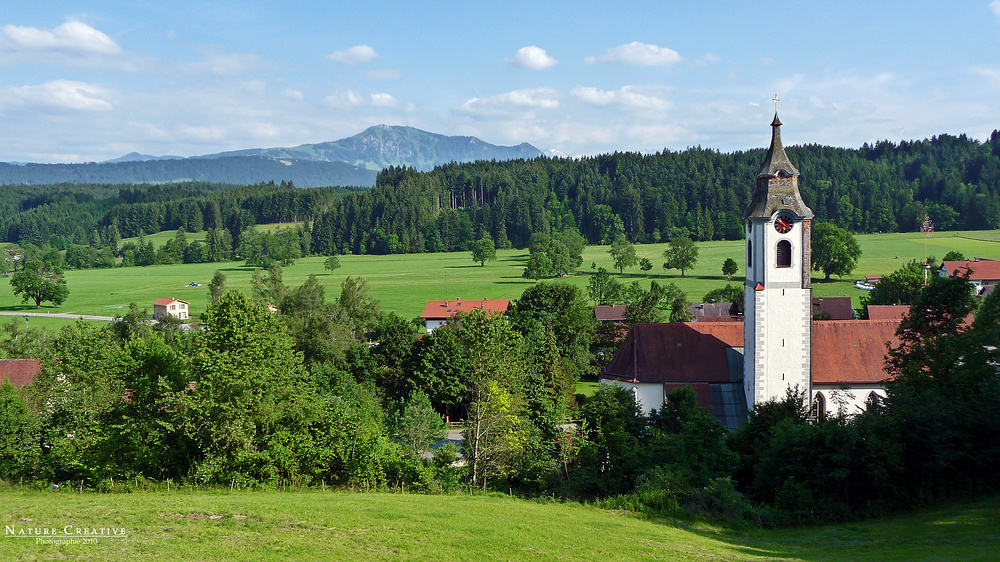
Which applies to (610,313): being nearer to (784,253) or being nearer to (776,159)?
(784,253)

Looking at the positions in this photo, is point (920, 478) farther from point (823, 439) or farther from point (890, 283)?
point (890, 283)

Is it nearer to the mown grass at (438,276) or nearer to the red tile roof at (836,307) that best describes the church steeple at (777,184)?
the red tile roof at (836,307)

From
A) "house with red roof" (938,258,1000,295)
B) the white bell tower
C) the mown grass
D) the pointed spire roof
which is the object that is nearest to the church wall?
the white bell tower

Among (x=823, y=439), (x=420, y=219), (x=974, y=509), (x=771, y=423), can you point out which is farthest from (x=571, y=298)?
(x=420, y=219)

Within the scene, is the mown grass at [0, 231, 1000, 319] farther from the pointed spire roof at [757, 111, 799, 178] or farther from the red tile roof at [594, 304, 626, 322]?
the pointed spire roof at [757, 111, 799, 178]

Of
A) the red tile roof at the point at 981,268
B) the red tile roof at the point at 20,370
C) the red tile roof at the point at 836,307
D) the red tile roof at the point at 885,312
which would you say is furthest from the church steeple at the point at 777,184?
the red tile roof at the point at 981,268

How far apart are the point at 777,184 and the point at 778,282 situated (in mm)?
4679

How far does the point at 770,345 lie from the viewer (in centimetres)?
3378

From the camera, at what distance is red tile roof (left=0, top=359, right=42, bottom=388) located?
4147 centimetres

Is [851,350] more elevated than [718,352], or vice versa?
[851,350]

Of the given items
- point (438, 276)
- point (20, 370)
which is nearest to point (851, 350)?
point (20, 370)

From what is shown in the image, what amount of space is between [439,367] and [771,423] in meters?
23.6

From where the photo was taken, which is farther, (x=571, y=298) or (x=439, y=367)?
(x=571, y=298)

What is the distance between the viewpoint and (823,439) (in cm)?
2458
